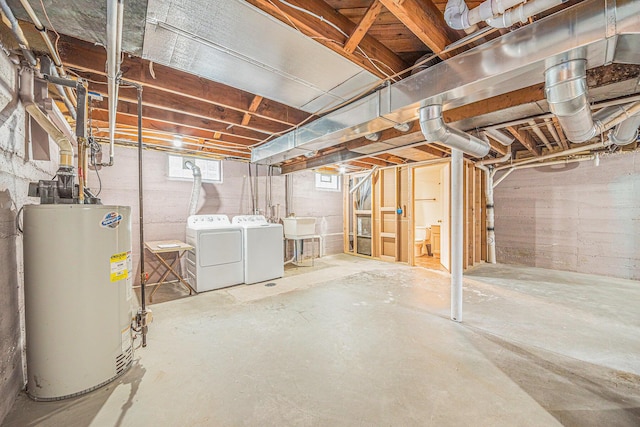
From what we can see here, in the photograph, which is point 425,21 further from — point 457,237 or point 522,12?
point 457,237

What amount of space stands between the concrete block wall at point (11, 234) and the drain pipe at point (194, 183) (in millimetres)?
2467

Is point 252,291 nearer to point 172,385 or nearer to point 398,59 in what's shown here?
point 172,385

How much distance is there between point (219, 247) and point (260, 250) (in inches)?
26.1

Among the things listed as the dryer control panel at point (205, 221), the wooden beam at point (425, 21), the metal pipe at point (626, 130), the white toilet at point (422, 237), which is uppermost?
the wooden beam at point (425, 21)

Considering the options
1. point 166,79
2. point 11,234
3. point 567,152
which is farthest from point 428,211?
point 11,234

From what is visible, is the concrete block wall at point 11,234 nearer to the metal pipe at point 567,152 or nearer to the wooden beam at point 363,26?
the wooden beam at point 363,26

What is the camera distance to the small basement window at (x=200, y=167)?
434 cm

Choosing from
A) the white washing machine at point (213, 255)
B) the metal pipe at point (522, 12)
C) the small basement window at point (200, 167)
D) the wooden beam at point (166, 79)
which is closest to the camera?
the metal pipe at point (522, 12)

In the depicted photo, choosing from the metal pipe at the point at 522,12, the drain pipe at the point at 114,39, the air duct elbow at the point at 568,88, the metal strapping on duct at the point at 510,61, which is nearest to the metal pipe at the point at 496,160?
the air duct elbow at the point at 568,88

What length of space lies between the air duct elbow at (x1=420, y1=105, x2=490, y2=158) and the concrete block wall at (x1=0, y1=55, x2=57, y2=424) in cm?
277

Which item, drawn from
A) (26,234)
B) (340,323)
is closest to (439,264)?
(340,323)

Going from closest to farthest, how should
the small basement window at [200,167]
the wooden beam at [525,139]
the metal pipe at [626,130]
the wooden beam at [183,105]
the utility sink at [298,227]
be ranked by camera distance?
the wooden beam at [183,105] < the metal pipe at [626,130] < the wooden beam at [525,139] < the small basement window at [200,167] < the utility sink at [298,227]

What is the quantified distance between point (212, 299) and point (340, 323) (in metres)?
1.83

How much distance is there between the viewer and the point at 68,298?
1.56 m
